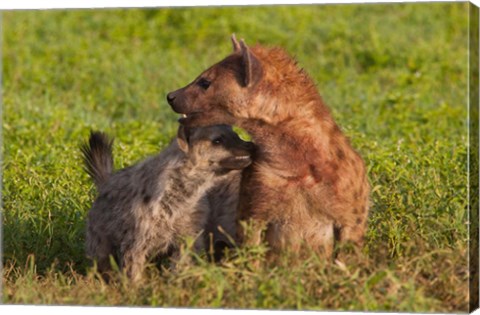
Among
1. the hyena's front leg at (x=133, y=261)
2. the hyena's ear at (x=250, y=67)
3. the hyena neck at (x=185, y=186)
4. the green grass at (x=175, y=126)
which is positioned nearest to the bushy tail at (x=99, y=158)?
the green grass at (x=175, y=126)

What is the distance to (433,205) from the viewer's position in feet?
24.4

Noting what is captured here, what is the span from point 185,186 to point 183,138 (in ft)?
0.93

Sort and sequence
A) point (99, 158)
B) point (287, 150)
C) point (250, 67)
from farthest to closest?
point (99, 158) → point (287, 150) → point (250, 67)

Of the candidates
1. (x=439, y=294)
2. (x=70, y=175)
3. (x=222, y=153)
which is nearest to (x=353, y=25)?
(x=70, y=175)

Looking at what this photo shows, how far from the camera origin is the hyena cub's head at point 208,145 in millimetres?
7027

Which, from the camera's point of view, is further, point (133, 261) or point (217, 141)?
point (217, 141)

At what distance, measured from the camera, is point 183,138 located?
279 inches

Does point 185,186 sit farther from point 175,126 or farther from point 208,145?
point 175,126

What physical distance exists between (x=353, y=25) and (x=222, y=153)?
6.79 m

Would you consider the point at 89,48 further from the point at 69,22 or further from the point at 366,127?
the point at 366,127

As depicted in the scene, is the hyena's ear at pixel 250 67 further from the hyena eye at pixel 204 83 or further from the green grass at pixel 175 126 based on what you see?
the green grass at pixel 175 126

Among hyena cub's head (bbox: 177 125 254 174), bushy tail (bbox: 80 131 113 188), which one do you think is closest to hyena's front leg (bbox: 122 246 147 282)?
hyena cub's head (bbox: 177 125 254 174)

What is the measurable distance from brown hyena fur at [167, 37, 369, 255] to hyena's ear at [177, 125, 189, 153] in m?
0.53

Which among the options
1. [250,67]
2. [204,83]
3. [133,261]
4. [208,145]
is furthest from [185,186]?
[250,67]
